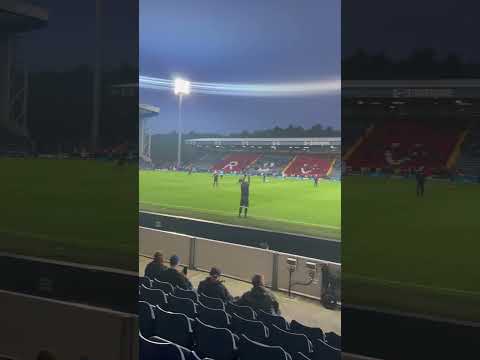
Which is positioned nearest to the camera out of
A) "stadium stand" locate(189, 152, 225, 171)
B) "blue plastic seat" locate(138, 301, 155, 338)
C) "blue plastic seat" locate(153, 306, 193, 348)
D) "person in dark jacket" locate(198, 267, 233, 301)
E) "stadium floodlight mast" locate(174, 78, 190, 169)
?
"blue plastic seat" locate(153, 306, 193, 348)

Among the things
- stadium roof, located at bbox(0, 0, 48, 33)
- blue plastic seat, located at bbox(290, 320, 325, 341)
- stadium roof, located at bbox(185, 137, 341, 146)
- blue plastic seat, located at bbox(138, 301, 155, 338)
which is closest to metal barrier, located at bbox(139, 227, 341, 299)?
blue plastic seat, located at bbox(290, 320, 325, 341)

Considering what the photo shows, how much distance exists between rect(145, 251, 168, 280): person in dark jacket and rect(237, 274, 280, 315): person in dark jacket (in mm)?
981

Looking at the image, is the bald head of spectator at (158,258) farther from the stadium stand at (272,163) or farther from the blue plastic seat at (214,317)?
the stadium stand at (272,163)

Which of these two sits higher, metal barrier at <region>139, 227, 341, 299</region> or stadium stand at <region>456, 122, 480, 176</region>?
stadium stand at <region>456, 122, 480, 176</region>

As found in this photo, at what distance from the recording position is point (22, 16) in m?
5.14

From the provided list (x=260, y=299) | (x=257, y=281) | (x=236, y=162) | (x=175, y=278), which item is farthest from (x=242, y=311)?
(x=236, y=162)

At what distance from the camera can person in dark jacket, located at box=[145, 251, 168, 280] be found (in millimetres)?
5023

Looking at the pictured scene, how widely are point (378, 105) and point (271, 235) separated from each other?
2.74 m

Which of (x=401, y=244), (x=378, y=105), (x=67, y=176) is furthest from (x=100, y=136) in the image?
(x=401, y=244)

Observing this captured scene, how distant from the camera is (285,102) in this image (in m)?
5.24

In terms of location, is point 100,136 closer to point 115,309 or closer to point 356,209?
point 115,309

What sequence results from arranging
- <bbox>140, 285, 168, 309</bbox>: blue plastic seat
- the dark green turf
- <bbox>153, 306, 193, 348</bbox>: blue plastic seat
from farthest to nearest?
the dark green turf < <bbox>140, 285, 168, 309</bbox>: blue plastic seat < <bbox>153, 306, 193, 348</bbox>: blue plastic seat

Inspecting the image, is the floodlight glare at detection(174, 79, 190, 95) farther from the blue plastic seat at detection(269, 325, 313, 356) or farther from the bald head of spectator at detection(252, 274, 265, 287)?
the blue plastic seat at detection(269, 325, 313, 356)

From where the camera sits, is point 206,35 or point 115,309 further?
point 206,35
